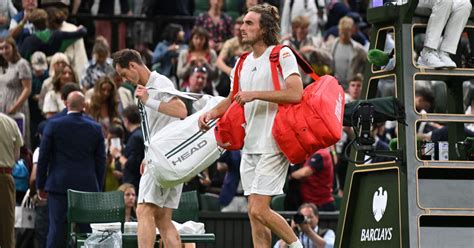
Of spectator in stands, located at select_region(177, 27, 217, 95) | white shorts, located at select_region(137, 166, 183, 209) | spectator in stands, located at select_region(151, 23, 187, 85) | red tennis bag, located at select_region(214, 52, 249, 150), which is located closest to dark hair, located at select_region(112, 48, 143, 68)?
white shorts, located at select_region(137, 166, 183, 209)

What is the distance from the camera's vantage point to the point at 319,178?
18.0 meters

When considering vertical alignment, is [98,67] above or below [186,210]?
above

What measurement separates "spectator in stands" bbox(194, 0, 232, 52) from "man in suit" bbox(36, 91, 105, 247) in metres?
6.31

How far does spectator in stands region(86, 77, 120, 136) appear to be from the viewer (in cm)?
1841

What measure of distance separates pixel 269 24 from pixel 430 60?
57.6 inches

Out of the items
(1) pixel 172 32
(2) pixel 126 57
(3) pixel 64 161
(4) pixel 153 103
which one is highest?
(2) pixel 126 57

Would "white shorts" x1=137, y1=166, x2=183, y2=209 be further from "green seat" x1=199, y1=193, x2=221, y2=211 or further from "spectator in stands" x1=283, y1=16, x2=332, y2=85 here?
"spectator in stands" x1=283, y1=16, x2=332, y2=85

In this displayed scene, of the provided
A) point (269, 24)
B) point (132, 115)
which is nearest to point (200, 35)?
point (132, 115)

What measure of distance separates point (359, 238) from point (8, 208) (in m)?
4.83

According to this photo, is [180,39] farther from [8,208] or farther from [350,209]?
[350,209]

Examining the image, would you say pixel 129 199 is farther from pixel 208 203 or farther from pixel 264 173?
pixel 264 173

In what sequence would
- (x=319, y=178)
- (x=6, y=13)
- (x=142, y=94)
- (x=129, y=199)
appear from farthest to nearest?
1. (x=6, y=13)
2. (x=319, y=178)
3. (x=129, y=199)
4. (x=142, y=94)

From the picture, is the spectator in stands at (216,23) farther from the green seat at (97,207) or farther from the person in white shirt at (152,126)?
the person in white shirt at (152,126)

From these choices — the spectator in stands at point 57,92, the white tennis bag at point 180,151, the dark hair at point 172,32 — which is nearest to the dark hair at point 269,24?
the white tennis bag at point 180,151
